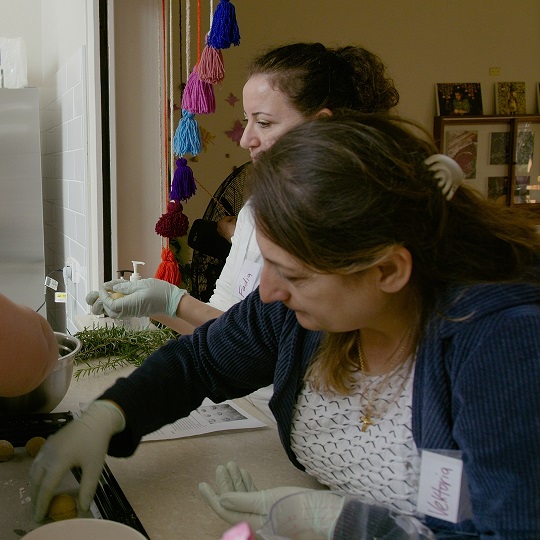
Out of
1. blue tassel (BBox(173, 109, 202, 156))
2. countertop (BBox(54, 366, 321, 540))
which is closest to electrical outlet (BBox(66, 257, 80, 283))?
blue tassel (BBox(173, 109, 202, 156))

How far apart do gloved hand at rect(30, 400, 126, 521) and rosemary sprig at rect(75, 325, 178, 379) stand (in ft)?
1.57

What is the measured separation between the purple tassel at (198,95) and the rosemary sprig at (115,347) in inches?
28.5

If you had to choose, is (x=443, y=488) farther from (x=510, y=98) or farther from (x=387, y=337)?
(x=510, y=98)

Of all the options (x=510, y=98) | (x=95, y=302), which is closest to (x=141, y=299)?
(x=95, y=302)

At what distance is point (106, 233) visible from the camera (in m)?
2.45

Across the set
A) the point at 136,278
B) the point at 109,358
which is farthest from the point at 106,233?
the point at 109,358

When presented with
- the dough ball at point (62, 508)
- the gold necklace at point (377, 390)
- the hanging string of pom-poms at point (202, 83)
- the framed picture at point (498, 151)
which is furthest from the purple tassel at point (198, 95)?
the framed picture at point (498, 151)

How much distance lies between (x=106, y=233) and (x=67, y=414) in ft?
4.48

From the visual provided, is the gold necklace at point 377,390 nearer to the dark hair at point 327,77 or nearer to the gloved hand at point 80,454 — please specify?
the gloved hand at point 80,454

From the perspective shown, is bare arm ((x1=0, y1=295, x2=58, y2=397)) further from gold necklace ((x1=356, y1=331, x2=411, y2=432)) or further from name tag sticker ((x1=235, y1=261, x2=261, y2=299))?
name tag sticker ((x1=235, y1=261, x2=261, y2=299))

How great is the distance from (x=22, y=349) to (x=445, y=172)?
0.62 m

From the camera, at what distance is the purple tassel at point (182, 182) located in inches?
84.6

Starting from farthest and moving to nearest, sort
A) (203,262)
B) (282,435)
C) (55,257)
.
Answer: (55,257) → (203,262) → (282,435)

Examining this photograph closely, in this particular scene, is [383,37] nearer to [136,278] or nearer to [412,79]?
[412,79]
